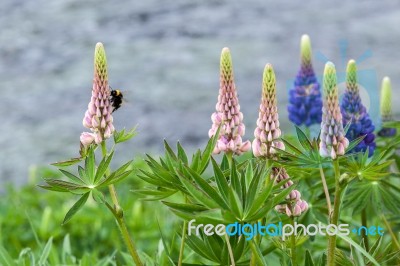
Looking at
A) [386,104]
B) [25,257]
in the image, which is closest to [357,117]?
[386,104]

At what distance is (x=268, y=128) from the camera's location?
58.5 inches

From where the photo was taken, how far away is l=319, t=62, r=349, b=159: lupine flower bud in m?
1.38

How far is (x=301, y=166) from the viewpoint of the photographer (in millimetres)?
1443

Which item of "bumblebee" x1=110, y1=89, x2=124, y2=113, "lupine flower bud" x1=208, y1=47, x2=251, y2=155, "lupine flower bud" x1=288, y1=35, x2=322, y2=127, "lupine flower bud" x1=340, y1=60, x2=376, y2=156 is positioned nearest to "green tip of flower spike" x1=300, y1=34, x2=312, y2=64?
"lupine flower bud" x1=288, y1=35, x2=322, y2=127

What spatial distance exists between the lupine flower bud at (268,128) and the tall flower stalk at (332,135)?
10 cm

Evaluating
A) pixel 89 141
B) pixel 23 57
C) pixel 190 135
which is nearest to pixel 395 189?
pixel 89 141

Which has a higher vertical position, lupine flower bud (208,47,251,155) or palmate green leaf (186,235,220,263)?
lupine flower bud (208,47,251,155)

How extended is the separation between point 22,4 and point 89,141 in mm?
5741

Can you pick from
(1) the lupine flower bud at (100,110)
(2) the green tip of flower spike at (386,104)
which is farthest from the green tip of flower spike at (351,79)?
(1) the lupine flower bud at (100,110)

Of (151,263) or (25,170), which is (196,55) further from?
(151,263)

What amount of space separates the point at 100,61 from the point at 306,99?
1.06 metres

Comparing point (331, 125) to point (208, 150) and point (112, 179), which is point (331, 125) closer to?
point (208, 150)

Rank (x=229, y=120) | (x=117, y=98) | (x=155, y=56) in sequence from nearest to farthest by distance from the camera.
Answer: (x=229, y=120)
(x=117, y=98)
(x=155, y=56)

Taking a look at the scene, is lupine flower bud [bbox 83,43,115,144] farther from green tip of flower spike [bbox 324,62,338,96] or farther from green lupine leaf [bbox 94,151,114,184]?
green tip of flower spike [bbox 324,62,338,96]
